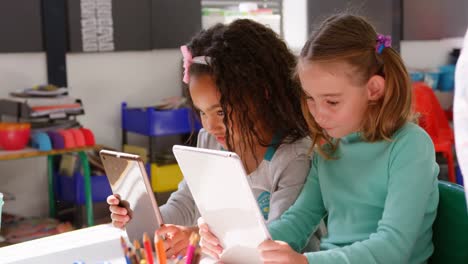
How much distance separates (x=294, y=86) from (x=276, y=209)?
0.27 metres

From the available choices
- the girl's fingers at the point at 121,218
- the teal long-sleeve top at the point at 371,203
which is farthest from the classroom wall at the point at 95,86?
the teal long-sleeve top at the point at 371,203

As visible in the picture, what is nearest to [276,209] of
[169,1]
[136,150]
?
[136,150]

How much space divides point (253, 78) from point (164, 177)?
2.29m

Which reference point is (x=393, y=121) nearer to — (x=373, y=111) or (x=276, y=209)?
(x=373, y=111)

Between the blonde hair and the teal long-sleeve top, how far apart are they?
3 cm

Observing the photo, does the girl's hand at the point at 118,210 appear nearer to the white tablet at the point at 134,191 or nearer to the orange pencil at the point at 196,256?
the white tablet at the point at 134,191

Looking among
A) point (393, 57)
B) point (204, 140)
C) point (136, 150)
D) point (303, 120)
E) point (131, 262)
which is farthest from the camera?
point (136, 150)

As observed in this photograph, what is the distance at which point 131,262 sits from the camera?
2.76 ft

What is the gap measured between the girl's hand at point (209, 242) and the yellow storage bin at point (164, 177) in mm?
2432

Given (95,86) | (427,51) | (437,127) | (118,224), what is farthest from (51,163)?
(427,51)

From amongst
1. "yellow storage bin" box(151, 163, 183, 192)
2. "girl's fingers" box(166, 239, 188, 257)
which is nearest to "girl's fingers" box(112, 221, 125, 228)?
"girl's fingers" box(166, 239, 188, 257)

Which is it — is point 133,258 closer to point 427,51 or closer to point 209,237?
point 209,237

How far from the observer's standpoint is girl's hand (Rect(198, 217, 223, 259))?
1.05m

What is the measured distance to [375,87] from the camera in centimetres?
115
